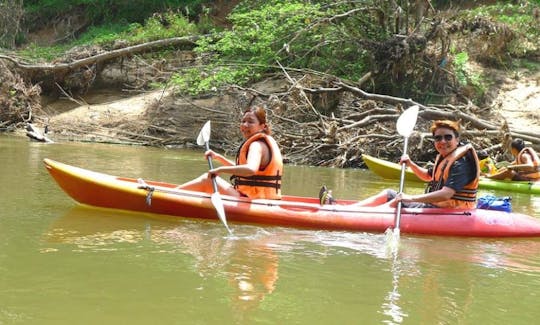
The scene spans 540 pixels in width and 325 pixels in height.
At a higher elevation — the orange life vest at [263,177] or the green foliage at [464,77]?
the green foliage at [464,77]

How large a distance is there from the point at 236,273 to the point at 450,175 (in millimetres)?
2187

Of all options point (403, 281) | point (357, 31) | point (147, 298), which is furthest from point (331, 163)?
point (147, 298)

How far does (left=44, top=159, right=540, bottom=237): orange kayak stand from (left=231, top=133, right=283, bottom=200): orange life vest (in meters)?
0.13

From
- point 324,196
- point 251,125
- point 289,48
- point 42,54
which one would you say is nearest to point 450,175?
point 324,196

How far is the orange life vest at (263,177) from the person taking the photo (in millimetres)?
5012

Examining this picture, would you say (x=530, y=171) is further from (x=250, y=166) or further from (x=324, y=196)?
(x=250, y=166)

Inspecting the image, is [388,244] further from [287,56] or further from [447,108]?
[287,56]

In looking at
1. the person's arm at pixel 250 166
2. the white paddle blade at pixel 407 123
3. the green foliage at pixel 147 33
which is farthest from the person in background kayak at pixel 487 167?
the green foliage at pixel 147 33

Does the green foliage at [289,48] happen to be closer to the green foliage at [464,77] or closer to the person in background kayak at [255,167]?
the green foliage at [464,77]

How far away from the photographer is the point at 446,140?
4926 mm

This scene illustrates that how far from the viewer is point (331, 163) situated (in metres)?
10.8

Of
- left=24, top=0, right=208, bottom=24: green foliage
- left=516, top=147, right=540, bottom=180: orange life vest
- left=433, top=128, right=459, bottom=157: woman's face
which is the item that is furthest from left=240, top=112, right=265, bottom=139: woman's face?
left=24, top=0, right=208, bottom=24: green foliage

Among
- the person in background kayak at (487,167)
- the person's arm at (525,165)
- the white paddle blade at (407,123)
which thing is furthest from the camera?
the person in background kayak at (487,167)

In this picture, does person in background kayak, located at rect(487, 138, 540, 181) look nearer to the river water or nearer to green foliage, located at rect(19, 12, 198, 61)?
the river water
